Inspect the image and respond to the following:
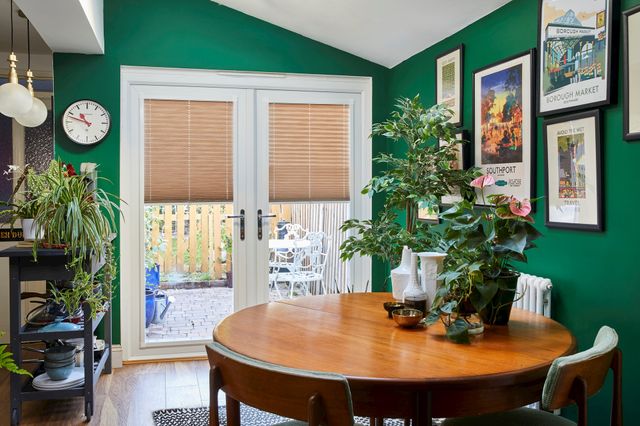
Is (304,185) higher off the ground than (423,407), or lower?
higher

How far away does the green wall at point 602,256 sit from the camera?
2.20 meters

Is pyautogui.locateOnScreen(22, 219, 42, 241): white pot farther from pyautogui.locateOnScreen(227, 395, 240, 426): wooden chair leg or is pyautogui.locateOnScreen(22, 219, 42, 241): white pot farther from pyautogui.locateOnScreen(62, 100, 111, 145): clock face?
pyautogui.locateOnScreen(227, 395, 240, 426): wooden chair leg

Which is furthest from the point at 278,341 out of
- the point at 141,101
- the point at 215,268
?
the point at 141,101

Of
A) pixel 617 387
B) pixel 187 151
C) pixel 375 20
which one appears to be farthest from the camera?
pixel 187 151

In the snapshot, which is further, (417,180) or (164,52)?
(164,52)

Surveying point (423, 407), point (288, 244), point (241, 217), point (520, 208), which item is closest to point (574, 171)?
point (520, 208)

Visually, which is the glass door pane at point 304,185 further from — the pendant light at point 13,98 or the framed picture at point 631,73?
the framed picture at point 631,73

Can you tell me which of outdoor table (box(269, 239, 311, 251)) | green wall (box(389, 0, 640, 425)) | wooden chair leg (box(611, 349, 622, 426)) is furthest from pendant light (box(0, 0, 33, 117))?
wooden chair leg (box(611, 349, 622, 426))

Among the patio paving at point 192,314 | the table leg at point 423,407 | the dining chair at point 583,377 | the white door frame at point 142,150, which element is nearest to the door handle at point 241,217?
the white door frame at point 142,150

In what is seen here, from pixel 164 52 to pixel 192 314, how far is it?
1.92m

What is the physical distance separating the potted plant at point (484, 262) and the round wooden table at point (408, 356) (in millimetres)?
90

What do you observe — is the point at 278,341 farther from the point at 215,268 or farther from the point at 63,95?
the point at 63,95

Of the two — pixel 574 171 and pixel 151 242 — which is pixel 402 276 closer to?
pixel 574 171

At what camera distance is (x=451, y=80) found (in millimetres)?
3521
